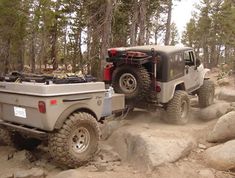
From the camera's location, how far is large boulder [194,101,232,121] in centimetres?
945

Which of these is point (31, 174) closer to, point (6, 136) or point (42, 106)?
point (42, 106)

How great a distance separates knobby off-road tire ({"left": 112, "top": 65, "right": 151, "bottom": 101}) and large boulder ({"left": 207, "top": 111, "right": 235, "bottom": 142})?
2.03m

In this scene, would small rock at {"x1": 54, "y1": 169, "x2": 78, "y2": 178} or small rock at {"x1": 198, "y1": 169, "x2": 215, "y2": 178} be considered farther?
small rock at {"x1": 198, "y1": 169, "x2": 215, "y2": 178}

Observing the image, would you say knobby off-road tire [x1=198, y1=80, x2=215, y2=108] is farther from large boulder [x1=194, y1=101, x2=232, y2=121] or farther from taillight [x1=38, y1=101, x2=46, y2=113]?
taillight [x1=38, y1=101, x2=46, y2=113]

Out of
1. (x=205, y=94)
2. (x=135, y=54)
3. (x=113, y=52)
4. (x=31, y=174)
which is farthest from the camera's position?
(x=205, y=94)

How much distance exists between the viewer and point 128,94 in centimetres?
844

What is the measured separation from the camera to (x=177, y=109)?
8.88m

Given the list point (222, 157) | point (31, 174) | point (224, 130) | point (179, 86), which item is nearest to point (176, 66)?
point (179, 86)

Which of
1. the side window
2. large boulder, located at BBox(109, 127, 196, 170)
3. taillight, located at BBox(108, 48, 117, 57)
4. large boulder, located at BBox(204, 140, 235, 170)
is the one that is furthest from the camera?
the side window

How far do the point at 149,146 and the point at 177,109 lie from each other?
2582 mm

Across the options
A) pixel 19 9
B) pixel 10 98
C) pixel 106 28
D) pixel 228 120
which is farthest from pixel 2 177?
pixel 19 9

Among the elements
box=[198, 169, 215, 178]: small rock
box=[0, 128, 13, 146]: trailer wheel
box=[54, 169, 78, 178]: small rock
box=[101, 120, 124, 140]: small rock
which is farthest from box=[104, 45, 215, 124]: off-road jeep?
box=[54, 169, 78, 178]: small rock

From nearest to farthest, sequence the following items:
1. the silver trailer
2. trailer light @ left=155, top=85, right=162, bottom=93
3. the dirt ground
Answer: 1. the silver trailer
2. the dirt ground
3. trailer light @ left=155, top=85, right=162, bottom=93

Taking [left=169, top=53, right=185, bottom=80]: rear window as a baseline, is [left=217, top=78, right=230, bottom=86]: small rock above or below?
below
